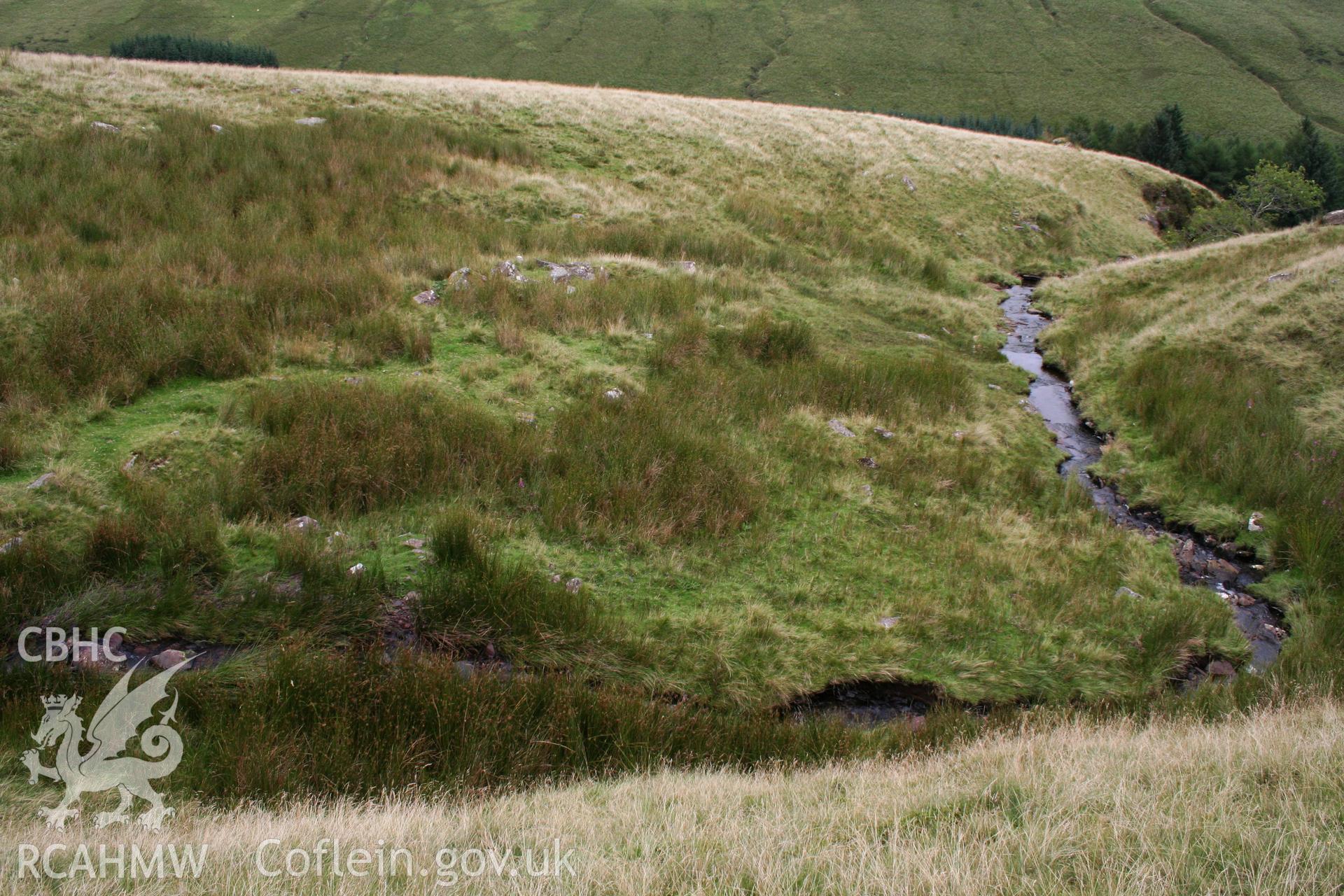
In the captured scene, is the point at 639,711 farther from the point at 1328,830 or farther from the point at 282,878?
the point at 1328,830

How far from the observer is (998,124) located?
80.3 m

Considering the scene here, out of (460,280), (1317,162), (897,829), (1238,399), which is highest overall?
(1317,162)

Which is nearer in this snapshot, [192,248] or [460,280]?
[192,248]

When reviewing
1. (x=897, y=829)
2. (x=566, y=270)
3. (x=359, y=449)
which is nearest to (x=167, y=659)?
(x=359, y=449)

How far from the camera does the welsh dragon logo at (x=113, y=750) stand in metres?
3.51

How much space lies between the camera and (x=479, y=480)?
291 inches

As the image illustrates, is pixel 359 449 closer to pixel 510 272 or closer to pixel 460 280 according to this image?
pixel 460 280

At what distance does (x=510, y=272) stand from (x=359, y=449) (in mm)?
5782

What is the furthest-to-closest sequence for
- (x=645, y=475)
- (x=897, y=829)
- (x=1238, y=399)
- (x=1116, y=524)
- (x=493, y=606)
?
(x=1238, y=399) → (x=1116, y=524) → (x=645, y=475) → (x=493, y=606) → (x=897, y=829)

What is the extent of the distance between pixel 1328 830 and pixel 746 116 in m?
28.9

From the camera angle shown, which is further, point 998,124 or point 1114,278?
point 998,124

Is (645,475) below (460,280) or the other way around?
below

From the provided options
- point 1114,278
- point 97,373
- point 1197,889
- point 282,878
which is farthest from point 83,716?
point 1114,278

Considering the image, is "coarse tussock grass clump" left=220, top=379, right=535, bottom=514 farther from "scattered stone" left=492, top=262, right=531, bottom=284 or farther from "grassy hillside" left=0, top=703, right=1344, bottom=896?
"scattered stone" left=492, top=262, right=531, bottom=284
